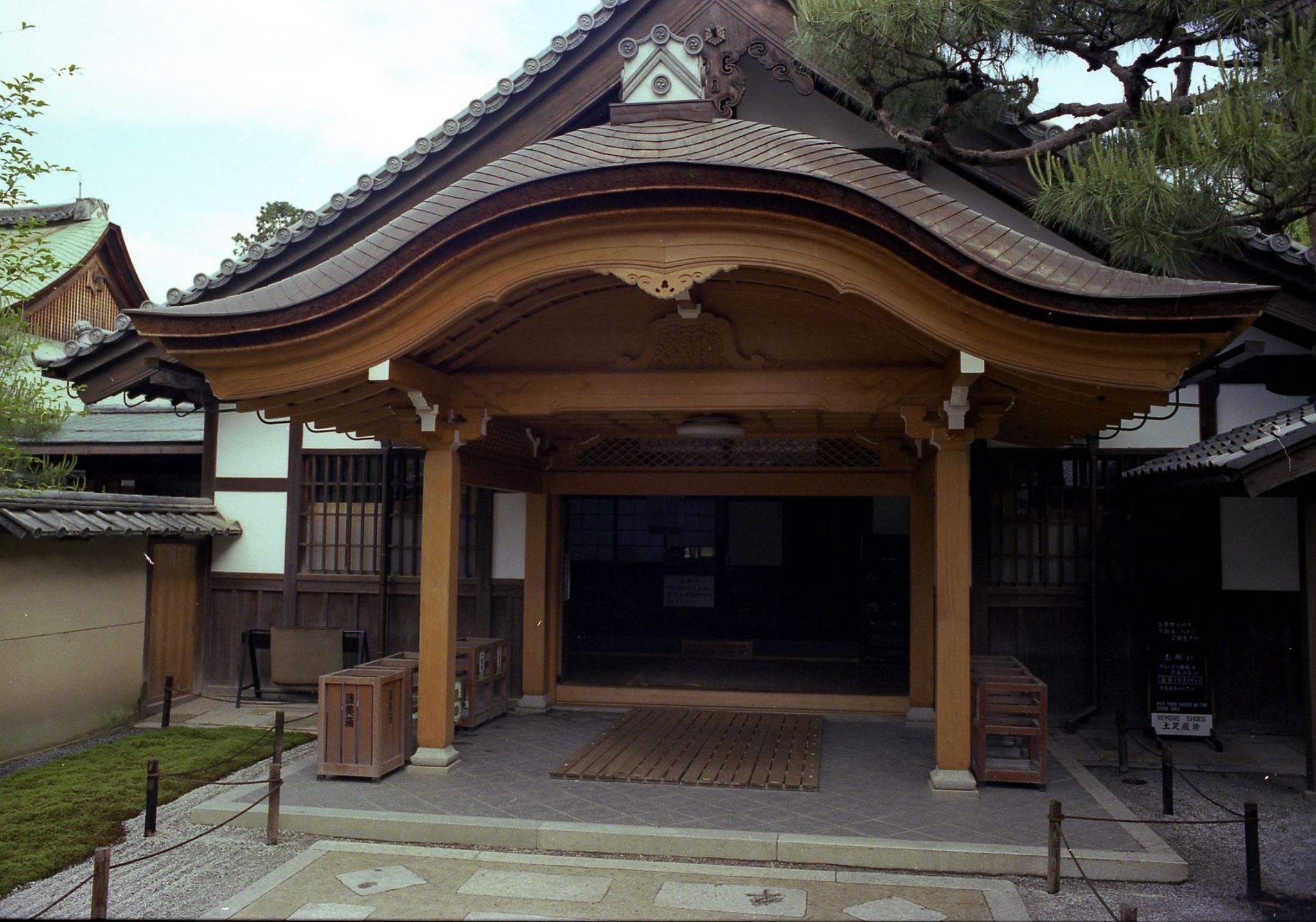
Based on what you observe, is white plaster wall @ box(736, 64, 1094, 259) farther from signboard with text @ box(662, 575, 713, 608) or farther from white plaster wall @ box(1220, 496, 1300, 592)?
signboard with text @ box(662, 575, 713, 608)

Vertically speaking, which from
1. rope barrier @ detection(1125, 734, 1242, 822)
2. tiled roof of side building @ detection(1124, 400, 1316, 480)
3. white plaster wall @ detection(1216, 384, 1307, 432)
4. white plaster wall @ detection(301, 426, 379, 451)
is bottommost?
rope barrier @ detection(1125, 734, 1242, 822)

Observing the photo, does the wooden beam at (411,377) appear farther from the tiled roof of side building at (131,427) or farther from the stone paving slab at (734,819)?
the tiled roof of side building at (131,427)

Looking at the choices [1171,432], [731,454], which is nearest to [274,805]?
[731,454]

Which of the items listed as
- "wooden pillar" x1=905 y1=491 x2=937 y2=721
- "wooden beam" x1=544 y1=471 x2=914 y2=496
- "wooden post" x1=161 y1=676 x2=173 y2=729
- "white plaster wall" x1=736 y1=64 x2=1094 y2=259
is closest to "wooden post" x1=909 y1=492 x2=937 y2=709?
"wooden pillar" x1=905 y1=491 x2=937 y2=721

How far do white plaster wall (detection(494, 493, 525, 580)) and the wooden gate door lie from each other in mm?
3843

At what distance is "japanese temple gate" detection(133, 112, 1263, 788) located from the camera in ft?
19.8

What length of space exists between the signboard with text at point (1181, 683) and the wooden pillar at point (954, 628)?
11.4ft

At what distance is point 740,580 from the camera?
602 inches

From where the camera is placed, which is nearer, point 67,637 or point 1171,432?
point 67,637

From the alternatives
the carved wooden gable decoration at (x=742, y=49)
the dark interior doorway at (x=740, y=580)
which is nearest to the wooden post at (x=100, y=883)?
the carved wooden gable decoration at (x=742, y=49)

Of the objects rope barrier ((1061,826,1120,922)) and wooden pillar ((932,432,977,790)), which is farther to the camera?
wooden pillar ((932,432,977,790))

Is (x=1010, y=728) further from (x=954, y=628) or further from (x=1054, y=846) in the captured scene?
(x=1054, y=846)

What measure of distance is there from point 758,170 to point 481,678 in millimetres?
5778

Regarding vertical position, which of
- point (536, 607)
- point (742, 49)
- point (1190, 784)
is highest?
point (742, 49)
